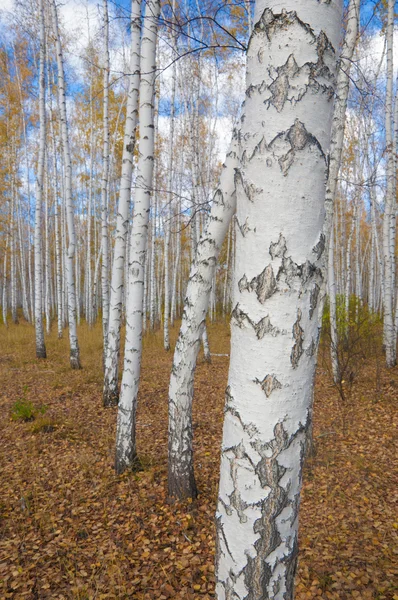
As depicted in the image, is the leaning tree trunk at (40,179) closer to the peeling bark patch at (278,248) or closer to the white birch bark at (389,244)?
the white birch bark at (389,244)

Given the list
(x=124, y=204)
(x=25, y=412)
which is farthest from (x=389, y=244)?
(x=25, y=412)

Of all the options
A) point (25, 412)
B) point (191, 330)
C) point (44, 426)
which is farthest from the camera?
point (25, 412)

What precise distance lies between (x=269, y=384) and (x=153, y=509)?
9.79ft

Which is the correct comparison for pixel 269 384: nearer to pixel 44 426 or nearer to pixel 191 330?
pixel 191 330

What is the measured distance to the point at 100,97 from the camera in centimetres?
1282

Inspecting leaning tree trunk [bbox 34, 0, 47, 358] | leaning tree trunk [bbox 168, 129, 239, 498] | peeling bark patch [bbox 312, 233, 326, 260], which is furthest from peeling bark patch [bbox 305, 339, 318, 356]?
leaning tree trunk [bbox 34, 0, 47, 358]

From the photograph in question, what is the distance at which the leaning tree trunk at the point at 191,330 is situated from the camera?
250cm

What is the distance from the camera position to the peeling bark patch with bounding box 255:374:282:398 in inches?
34.0

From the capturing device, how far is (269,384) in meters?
0.87

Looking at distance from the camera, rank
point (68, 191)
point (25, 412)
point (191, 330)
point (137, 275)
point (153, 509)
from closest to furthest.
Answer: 1. point (191, 330)
2. point (153, 509)
3. point (137, 275)
4. point (25, 412)
5. point (68, 191)

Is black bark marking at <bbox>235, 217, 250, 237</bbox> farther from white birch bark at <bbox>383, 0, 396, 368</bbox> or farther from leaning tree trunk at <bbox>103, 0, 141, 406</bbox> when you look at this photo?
white birch bark at <bbox>383, 0, 396, 368</bbox>

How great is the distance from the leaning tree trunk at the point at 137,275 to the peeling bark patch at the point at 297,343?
9.73 feet

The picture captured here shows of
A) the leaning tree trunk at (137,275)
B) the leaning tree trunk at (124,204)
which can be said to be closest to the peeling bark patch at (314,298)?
the leaning tree trunk at (137,275)

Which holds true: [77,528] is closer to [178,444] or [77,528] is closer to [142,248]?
[178,444]
